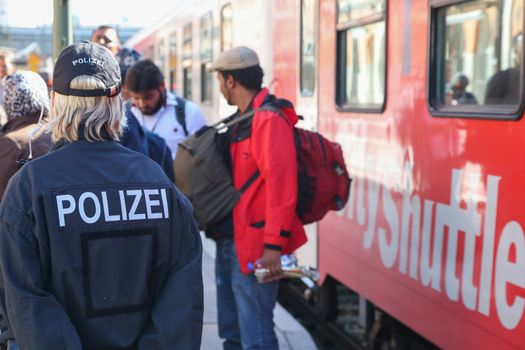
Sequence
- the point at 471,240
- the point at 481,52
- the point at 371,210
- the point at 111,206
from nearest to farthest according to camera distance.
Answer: the point at 111,206 < the point at 471,240 < the point at 481,52 < the point at 371,210

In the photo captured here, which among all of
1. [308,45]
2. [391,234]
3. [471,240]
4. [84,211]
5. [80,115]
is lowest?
[391,234]

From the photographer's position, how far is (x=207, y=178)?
4.09 meters

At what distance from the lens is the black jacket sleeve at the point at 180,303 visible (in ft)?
7.76

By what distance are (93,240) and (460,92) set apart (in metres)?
2.24

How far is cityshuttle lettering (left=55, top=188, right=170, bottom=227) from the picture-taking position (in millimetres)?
2254

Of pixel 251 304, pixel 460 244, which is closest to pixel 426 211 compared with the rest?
pixel 460 244

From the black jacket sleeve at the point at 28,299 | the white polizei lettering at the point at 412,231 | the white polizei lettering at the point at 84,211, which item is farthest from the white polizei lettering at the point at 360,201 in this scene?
the black jacket sleeve at the point at 28,299

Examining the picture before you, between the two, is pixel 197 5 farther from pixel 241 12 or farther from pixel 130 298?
pixel 130 298

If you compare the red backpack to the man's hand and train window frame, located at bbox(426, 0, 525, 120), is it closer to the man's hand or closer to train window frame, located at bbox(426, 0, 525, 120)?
the man's hand

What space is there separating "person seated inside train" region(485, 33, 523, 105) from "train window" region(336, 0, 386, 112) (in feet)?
3.70

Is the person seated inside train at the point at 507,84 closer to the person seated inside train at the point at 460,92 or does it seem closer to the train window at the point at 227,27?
the person seated inside train at the point at 460,92

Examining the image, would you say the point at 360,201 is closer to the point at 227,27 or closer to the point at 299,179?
the point at 299,179

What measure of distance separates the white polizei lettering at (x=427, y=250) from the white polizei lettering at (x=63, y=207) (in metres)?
2.21

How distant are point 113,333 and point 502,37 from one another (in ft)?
7.10
